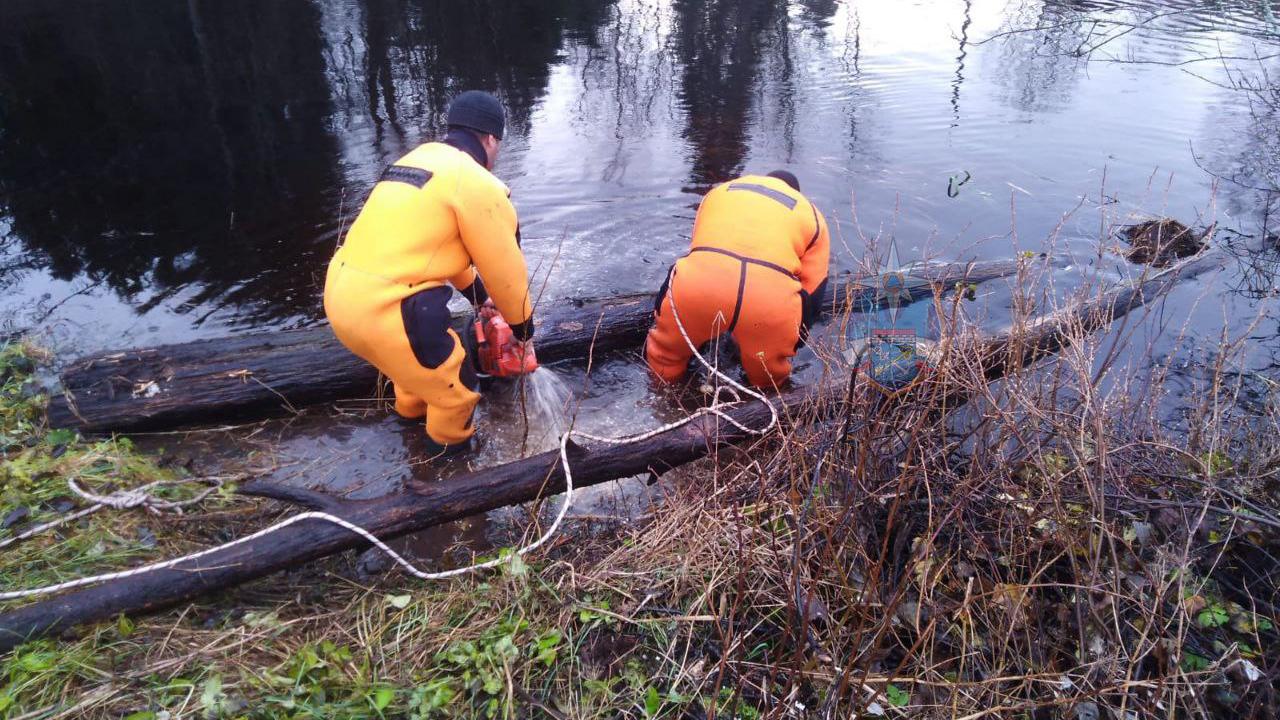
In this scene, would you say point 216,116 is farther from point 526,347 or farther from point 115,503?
point 115,503

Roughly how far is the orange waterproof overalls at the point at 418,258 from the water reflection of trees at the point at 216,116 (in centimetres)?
284

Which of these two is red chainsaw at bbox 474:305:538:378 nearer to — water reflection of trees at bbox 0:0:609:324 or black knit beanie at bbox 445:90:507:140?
black knit beanie at bbox 445:90:507:140

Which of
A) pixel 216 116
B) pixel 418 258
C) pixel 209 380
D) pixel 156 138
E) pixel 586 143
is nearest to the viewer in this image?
pixel 418 258

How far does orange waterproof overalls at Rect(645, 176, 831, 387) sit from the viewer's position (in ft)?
14.1

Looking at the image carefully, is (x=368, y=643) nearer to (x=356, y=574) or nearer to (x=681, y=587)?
(x=356, y=574)

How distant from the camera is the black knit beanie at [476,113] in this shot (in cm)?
384

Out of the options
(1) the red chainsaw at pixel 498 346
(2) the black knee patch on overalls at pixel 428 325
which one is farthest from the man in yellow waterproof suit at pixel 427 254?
(1) the red chainsaw at pixel 498 346

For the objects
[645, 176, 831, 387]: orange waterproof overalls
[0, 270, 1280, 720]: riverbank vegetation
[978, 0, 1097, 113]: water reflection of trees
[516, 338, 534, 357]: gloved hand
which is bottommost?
[0, 270, 1280, 720]: riverbank vegetation

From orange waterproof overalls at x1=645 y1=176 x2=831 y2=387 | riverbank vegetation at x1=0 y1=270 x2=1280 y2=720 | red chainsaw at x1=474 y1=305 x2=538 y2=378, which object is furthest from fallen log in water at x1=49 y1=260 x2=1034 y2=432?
riverbank vegetation at x1=0 y1=270 x2=1280 y2=720

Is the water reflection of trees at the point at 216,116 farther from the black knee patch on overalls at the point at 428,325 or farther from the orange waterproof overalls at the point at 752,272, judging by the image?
the orange waterproof overalls at the point at 752,272

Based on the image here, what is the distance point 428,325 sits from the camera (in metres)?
3.61

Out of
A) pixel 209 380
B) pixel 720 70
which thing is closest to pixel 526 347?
pixel 209 380

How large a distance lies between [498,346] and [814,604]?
275 centimetres

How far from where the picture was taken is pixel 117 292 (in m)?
6.30
